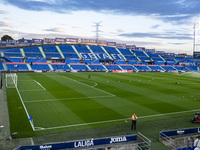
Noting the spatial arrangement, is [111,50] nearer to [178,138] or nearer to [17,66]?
[17,66]

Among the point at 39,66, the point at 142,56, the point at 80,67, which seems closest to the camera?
the point at 39,66

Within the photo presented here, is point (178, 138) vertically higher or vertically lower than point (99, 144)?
Answer: higher

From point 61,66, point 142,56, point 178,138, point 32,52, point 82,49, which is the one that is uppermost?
point 82,49

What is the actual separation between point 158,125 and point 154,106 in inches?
282

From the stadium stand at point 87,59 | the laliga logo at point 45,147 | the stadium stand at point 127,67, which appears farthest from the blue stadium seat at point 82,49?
the laliga logo at point 45,147

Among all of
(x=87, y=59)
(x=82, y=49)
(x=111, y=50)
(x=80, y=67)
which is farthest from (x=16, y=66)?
(x=111, y=50)

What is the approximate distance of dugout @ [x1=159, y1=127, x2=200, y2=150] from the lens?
13297mm

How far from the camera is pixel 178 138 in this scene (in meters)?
13.1

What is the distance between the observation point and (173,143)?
1321 cm

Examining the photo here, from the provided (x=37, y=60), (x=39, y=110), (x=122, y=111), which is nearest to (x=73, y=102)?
(x=39, y=110)

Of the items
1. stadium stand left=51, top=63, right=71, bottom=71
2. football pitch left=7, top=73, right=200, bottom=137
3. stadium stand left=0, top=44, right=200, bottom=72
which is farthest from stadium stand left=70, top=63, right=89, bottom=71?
football pitch left=7, top=73, right=200, bottom=137

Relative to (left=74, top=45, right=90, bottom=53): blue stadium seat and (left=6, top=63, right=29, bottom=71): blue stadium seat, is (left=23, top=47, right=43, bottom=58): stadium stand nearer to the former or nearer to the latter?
(left=6, top=63, right=29, bottom=71): blue stadium seat

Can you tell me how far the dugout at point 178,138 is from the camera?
523 inches

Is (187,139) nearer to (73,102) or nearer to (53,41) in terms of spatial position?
(73,102)
